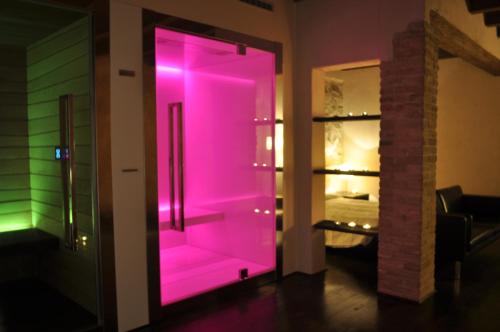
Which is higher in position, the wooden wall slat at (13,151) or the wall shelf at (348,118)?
the wall shelf at (348,118)

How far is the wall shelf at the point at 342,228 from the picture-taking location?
4039 mm

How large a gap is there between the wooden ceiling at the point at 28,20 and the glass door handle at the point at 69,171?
0.65 meters

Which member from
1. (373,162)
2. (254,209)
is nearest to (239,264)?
(254,209)

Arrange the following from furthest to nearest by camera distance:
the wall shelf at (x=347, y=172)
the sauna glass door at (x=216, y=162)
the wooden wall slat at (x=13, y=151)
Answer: the wooden wall slat at (x=13, y=151), the sauna glass door at (x=216, y=162), the wall shelf at (x=347, y=172)

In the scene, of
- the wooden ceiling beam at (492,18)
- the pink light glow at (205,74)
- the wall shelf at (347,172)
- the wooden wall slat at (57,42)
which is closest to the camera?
the wooden wall slat at (57,42)

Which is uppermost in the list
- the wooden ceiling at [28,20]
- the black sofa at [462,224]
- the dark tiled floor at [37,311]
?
the wooden ceiling at [28,20]

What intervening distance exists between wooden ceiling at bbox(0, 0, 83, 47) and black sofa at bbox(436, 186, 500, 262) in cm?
388

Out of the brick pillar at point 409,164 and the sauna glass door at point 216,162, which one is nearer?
the brick pillar at point 409,164

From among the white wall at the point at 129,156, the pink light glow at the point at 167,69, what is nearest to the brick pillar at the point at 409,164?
the white wall at the point at 129,156

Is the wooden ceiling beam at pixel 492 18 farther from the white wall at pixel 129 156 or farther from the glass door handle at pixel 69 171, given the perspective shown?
the glass door handle at pixel 69 171

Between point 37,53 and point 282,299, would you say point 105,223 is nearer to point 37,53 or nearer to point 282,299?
point 282,299

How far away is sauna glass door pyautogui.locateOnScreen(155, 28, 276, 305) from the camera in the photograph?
13.5 ft

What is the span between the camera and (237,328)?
3.19 meters

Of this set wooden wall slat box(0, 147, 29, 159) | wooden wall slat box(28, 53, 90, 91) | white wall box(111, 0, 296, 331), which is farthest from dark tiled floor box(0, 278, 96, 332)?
wooden wall slat box(28, 53, 90, 91)
